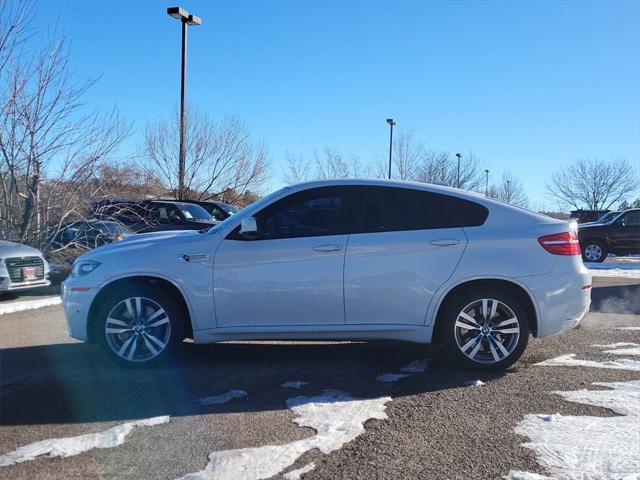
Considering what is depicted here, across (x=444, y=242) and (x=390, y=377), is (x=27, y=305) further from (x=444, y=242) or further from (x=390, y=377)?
(x=444, y=242)

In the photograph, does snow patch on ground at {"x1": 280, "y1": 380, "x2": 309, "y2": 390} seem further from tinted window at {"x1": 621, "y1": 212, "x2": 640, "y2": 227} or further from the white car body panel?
tinted window at {"x1": 621, "y1": 212, "x2": 640, "y2": 227}

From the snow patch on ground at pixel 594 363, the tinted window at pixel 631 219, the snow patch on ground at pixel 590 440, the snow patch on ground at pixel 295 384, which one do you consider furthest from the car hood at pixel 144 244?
the tinted window at pixel 631 219

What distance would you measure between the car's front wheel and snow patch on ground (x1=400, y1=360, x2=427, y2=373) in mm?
14459

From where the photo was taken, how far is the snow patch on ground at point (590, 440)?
3465mm

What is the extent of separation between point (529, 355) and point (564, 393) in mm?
1261

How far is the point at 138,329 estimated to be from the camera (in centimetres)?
545

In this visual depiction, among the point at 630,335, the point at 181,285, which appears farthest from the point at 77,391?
the point at 630,335

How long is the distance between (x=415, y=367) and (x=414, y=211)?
146cm

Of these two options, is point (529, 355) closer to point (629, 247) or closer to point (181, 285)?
point (181, 285)

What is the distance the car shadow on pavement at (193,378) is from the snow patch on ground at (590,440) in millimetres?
955

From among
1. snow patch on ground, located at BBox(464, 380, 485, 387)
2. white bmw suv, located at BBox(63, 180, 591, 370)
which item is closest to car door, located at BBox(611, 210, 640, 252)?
white bmw suv, located at BBox(63, 180, 591, 370)

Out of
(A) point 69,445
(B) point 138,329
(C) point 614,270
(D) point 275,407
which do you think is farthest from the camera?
(C) point 614,270

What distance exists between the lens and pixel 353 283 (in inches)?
209

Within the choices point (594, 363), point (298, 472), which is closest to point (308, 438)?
point (298, 472)
